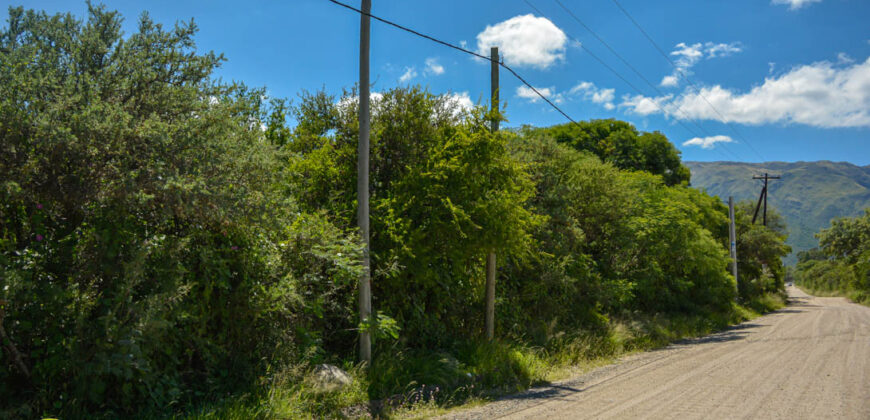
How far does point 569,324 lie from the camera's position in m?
14.9

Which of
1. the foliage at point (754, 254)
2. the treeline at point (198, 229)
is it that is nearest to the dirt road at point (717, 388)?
the treeline at point (198, 229)

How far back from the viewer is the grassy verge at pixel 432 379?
6.58 meters

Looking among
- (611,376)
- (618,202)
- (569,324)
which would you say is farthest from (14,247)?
(618,202)

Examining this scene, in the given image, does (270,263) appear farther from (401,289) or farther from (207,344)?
(401,289)

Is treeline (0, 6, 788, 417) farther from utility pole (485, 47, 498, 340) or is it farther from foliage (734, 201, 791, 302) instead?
foliage (734, 201, 791, 302)

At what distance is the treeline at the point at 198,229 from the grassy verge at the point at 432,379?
0.31 feet

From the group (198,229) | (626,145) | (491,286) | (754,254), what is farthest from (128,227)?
(754,254)

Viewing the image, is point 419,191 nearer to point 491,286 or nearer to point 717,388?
point 491,286

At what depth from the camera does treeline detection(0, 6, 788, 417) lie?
208 inches

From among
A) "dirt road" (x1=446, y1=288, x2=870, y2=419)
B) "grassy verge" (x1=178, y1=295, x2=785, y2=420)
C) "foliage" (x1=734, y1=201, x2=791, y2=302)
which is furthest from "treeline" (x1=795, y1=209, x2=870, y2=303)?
"grassy verge" (x1=178, y1=295, x2=785, y2=420)

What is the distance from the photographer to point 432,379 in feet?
29.2

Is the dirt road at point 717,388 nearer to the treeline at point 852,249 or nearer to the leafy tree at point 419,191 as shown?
the leafy tree at point 419,191

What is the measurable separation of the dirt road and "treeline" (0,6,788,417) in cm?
169

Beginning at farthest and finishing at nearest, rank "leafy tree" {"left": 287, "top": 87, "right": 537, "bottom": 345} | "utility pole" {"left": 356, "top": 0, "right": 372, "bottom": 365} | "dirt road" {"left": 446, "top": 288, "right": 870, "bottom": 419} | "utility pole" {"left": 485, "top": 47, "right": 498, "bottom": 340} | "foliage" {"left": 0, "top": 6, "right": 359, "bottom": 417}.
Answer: "utility pole" {"left": 485, "top": 47, "right": 498, "bottom": 340}
"leafy tree" {"left": 287, "top": 87, "right": 537, "bottom": 345}
"utility pole" {"left": 356, "top": 0, "right": 372, "bottom": 365}
"dirt road" {"left": 446, "top": 288, "right": 870, "bottom": 419}
"foliage" {"left": 0, "top": 6, "right": 359, "bottom": 417}
